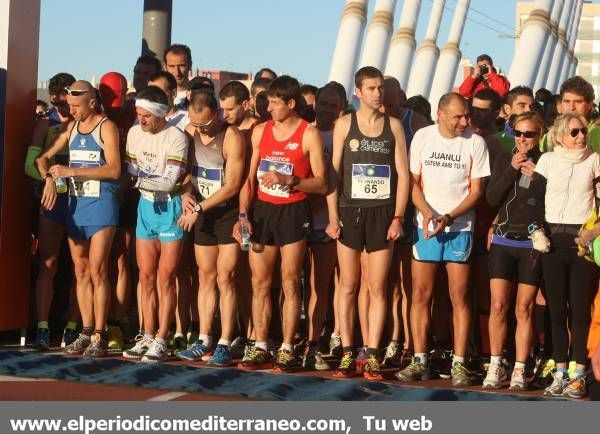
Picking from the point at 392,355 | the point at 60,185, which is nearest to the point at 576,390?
the point at 392,355

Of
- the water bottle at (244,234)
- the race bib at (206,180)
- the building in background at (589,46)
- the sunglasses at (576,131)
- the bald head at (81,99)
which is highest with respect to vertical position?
the sunglasses at (576,131)

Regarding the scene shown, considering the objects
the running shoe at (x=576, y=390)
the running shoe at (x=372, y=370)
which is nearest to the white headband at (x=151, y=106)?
the running shoe at (x=372, y=370)

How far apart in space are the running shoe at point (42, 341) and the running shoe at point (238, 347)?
5.13ft

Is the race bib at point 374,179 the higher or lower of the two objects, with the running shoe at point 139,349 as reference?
higher

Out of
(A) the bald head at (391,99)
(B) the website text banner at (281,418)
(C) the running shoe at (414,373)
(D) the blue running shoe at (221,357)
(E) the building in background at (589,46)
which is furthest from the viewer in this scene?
(E) the building in background at (589,46)

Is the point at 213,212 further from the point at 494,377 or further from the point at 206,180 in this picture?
the point at 494,377

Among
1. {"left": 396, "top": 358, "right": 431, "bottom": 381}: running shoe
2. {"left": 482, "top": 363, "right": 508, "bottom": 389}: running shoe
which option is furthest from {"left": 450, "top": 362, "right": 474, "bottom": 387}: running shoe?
{"left": 396, "top": 358, "right": 431, "bottom": 381}: running shoe

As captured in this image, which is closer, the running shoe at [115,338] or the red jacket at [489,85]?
the running shoe at [115,338]

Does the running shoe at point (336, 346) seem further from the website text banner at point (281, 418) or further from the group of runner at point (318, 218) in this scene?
the website text banner at point (281, 418)

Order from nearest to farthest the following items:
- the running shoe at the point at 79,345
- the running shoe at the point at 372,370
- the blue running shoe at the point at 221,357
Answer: the running shoe at the point at 372,370 < the blue running shoe at the point at 221,357 < the running shoe at the point at 79,345

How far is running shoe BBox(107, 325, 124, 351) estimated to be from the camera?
11.4m

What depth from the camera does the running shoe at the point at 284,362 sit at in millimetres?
10195

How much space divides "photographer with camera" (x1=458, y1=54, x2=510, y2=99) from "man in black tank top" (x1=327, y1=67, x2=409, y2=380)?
428cm

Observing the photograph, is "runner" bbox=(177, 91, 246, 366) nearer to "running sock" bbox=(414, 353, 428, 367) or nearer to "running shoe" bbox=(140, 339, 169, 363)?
"running shoe" bbox=(140, 339, 169, 363)
